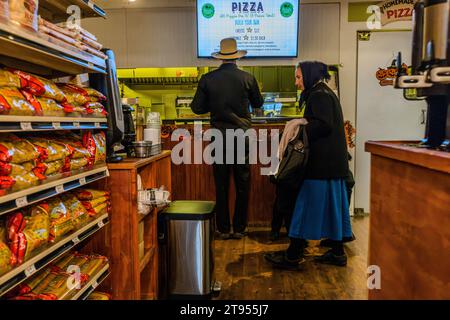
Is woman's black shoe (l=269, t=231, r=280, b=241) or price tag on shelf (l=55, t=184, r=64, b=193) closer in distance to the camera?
price tag on shelf (l=55, t=184, r=64, b=193)

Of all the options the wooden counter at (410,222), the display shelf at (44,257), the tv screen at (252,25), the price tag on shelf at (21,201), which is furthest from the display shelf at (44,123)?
the tv screen at (252,25)

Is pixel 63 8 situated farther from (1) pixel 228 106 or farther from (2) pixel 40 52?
(1) pixel 228 106

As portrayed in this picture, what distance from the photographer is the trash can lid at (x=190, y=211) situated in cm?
240

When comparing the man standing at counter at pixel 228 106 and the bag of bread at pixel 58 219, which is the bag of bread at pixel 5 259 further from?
the man standing at counter at pixel 228 106

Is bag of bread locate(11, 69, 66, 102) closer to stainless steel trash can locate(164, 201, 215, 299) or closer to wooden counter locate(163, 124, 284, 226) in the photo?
stainless steel trash can locate(164, 201, 215, 299)

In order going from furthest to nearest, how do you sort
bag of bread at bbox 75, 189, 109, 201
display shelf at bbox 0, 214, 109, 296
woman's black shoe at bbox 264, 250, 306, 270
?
woman's black shoe at bbox 264, 250, 306, 270 < bag of bread at bbox 75, 189, 109, 201 < display shelf at bbox 0, 214, 109, 296

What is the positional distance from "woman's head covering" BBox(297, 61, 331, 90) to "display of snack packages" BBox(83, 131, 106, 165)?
5.16ft

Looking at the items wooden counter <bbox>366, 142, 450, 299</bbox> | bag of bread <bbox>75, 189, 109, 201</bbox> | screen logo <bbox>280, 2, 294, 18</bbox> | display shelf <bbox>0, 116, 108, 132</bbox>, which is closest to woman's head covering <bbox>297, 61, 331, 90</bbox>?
wooden counter <bbox>366, 142, 450, 299</bbox>

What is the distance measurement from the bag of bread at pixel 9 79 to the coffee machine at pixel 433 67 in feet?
4.86

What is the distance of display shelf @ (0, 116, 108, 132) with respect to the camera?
119 cm

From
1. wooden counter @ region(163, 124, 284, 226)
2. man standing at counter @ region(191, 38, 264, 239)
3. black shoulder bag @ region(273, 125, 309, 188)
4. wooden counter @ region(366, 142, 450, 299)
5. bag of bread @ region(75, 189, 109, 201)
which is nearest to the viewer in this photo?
wooden counter @ region(366, 142, 450, 299)

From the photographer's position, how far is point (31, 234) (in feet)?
4.39

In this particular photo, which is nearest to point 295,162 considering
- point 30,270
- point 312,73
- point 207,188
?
point 312,73
